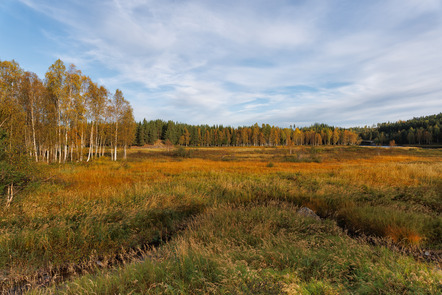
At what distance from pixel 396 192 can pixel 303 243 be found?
386 inches

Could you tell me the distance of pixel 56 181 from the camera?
39.0 ft

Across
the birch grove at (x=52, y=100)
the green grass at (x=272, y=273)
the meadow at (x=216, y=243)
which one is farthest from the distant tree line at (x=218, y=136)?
the green grass at (x=272, y=273)

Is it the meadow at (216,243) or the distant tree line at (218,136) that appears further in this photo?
the distant tree line at (218,136)

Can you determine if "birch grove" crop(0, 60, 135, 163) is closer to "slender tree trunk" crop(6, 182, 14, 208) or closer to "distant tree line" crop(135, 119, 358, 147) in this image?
"slender tree trunk" crop(6, 182, 14, 208)

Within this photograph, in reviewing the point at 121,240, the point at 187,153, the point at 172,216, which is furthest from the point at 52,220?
the point at 187,153

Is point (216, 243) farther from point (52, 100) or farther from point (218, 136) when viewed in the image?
point (218, 136)

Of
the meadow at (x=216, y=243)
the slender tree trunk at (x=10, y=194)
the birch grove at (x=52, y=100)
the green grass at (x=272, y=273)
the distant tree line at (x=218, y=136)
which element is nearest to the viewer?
the green grass at (x=272, y=273)

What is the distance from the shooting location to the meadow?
9.98 ft

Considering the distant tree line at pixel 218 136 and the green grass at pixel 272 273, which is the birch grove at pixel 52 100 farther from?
the distant tree line at pixel 218 136

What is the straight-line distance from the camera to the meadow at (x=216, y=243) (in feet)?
9.98

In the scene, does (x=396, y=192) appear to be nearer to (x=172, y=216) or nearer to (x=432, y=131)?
(x=172, y=216)

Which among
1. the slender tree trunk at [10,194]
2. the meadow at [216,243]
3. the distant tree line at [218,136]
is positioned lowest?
the meadow at [216,243]

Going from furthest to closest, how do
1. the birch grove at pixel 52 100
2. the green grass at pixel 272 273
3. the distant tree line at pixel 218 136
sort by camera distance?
the distant tree line at pixel 218 136 → the birch grove at pixel 52 100 → the green grass at pixel 272 273

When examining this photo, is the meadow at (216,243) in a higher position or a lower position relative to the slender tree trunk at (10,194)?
lower
